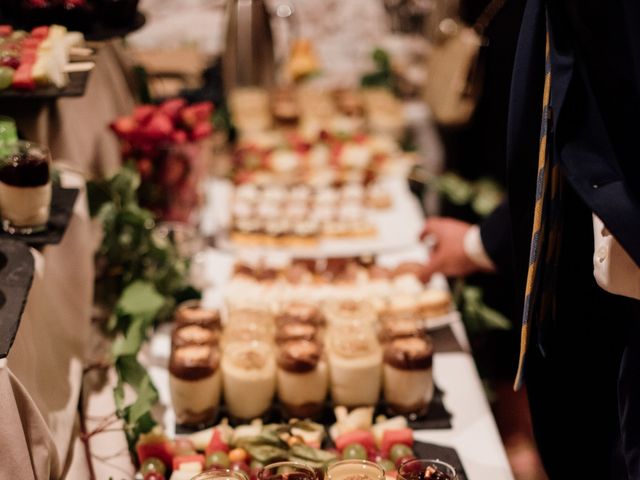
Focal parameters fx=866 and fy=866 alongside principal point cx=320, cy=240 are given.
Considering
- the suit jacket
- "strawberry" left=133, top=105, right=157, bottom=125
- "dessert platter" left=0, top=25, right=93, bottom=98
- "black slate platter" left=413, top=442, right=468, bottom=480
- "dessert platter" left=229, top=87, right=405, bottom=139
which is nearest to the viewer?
the suit jacket

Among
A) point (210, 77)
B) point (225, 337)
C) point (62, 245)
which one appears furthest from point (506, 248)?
point (210, 77)

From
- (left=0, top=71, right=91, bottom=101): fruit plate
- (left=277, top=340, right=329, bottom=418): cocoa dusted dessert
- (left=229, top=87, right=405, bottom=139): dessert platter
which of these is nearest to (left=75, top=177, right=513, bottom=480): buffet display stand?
(left=277, top=340, right=329, bottom=418): cocoa dusted dessert

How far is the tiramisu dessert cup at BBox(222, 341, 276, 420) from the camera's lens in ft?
6.33

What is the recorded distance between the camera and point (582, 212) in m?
1.66

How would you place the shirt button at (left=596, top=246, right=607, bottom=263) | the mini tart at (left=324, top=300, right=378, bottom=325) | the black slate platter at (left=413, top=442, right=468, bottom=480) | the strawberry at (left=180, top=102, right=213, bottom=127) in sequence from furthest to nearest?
the strawberry at (left=180, top=102, right=213, bottom=127) < the mini tart at (left=324, top=300, right=378, bottom=325) < the black slate platter at (left=413, top=442, right=468, bottom=480) < the shirt button at (left=596, top=246, right=607, bottom=263)

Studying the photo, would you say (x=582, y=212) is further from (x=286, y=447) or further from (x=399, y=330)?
(x=286, y=447)

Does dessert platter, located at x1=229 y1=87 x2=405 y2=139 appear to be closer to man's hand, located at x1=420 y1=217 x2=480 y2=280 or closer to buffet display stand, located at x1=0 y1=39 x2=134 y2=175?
buffet display stand, located at x1=0 y1=39 x2=134 y2=175

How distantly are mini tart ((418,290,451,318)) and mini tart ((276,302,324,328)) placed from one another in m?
0.35

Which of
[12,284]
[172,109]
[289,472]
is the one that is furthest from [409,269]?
[12,284]

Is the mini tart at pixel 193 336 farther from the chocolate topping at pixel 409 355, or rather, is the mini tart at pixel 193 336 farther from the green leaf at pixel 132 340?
the chocolate topping at pixel 409 355

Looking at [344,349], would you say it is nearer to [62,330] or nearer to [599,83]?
[62,330]

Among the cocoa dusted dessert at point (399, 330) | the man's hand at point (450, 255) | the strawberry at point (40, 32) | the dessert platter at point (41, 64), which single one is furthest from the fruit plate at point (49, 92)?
the man's hand at point (450, 255)

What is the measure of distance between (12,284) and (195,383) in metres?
0.49

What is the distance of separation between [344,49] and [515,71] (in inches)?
141
